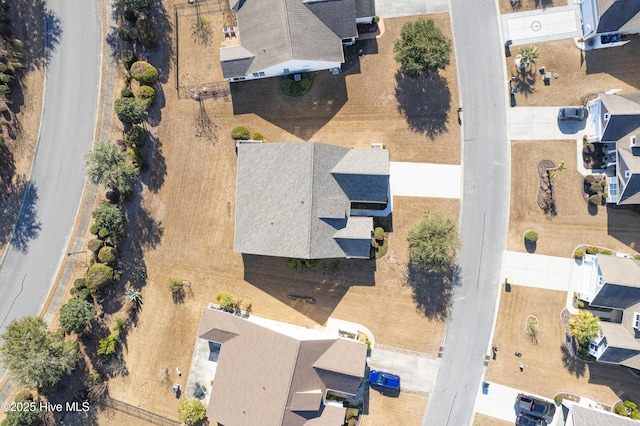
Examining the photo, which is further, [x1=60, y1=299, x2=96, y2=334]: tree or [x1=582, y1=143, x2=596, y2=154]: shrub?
→ [x1=582, y1=143, x2=596, y2=154]: shrub

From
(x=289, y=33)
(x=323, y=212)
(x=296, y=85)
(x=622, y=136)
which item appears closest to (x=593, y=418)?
(x=622, y=136)

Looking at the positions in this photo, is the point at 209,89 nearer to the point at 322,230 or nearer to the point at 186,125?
the point at 186,125

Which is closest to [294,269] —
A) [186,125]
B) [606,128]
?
[186,125]

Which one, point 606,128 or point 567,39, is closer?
point 606,128

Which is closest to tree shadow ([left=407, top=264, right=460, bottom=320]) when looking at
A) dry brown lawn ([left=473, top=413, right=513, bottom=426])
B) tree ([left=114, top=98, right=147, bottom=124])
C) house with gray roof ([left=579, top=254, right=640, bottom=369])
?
dry brown lawn ([left=473, top=413, right=513, bottom=426])

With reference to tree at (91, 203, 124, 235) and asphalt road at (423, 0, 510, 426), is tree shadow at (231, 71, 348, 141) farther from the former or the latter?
tree at (91, 203, 124, 235)

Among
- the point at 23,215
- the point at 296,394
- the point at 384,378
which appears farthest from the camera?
the point at 23,215
